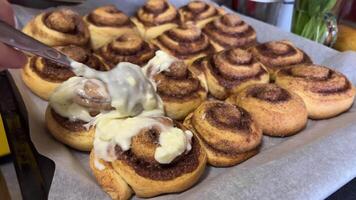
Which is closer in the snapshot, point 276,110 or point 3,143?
point 276,110

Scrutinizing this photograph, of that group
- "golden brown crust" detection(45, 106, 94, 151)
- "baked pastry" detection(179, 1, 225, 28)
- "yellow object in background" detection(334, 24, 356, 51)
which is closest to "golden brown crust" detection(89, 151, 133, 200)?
"golden brown crust" detection(45, 106, 94, 151)

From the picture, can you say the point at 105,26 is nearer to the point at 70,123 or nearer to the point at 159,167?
the point at 70,123

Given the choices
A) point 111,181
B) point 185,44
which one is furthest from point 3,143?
point 185,44

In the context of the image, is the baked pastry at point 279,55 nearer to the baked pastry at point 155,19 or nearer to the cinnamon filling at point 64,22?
the baked pastry at point 155,19

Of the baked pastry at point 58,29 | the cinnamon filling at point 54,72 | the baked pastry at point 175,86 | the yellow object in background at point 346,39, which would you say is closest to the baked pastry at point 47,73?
the cinnamon filling at point 54,72

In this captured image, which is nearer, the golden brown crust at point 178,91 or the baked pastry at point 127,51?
the golden brown crust at point 178,91

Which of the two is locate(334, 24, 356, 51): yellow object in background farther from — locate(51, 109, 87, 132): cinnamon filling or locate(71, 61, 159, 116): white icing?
locate(51, 109, 87, 132): cinnamon filling

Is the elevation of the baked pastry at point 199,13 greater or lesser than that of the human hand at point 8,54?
lesser
